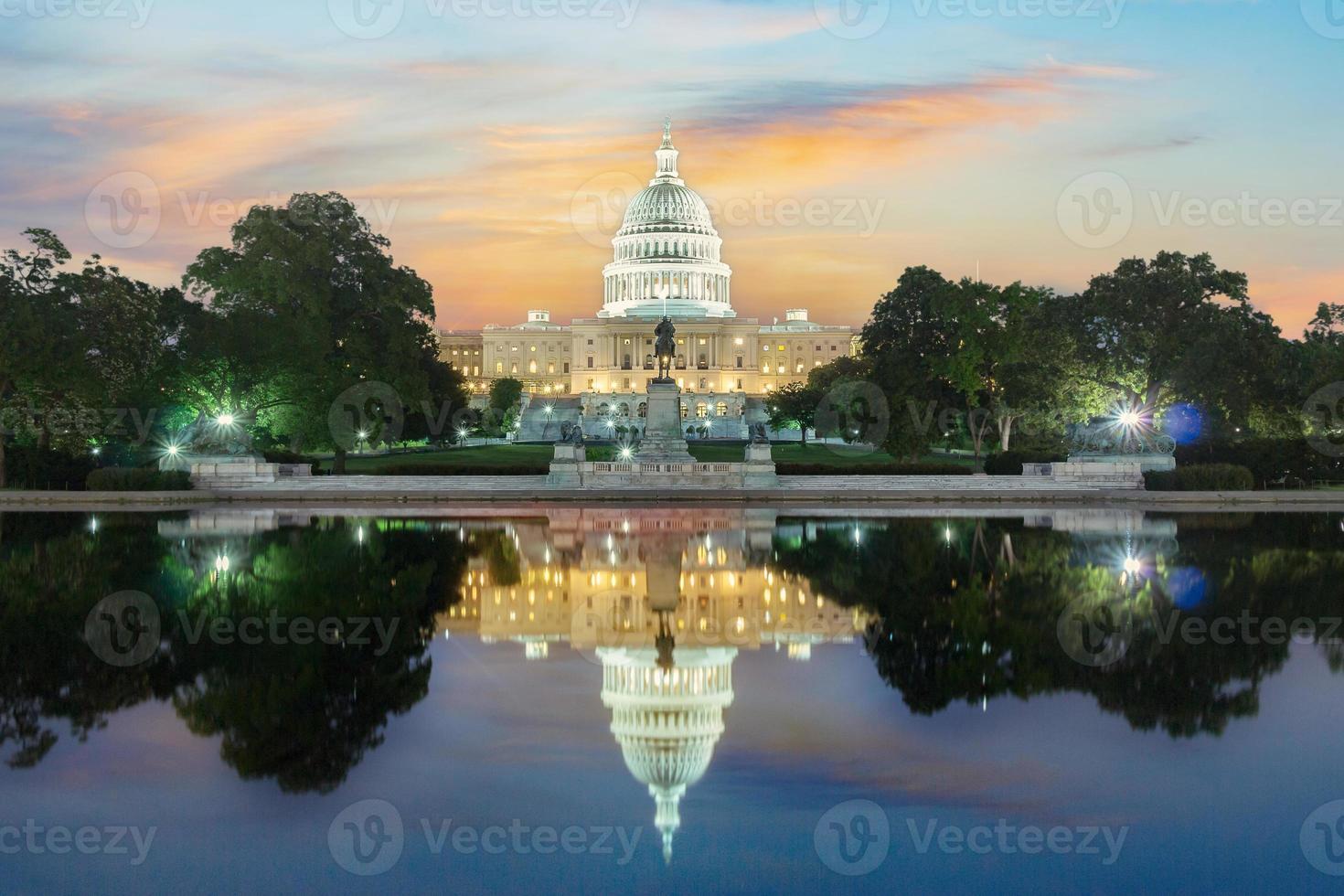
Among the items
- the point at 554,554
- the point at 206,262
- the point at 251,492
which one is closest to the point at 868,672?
the point at 554,554

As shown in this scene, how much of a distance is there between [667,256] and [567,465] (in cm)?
13382

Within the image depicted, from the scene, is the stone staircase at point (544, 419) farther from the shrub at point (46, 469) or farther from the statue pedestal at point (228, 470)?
the shrub at point (46, 469)

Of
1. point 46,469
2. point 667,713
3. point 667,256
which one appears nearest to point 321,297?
point 46,469

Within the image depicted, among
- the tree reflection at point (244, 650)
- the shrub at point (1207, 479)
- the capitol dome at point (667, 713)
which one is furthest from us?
the shrub at point (1207, 479)

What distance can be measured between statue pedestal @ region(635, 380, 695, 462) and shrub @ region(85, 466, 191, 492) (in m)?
17.8

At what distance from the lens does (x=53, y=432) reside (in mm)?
51156

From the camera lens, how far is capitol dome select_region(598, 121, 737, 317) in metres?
183

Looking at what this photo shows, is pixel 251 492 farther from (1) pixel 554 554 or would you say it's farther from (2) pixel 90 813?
(2) pixel 90 813

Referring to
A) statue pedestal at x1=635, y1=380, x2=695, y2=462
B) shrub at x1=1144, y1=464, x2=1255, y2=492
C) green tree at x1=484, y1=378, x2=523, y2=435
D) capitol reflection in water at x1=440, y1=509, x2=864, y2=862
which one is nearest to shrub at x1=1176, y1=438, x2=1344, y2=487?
shrub at x1=1144, y1=464, x2=1255, y2=492

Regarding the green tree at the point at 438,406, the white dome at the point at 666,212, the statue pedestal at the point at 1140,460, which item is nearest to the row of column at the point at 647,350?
the white dome at the point at 666,212

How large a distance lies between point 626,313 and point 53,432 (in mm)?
129478

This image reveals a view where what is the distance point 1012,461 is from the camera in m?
57.8

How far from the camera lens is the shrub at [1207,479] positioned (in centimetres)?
4978

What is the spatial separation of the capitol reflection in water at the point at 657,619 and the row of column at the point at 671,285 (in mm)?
153753
